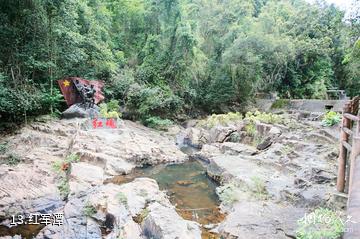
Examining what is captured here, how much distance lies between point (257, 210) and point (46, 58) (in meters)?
12.3

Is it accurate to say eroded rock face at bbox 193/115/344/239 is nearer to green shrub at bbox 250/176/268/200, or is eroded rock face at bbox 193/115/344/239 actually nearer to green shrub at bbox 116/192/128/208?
green shrub at bbox 250/176/268/200

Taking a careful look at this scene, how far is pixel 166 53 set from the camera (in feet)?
68.0

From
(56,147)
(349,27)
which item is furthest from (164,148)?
(349,27)

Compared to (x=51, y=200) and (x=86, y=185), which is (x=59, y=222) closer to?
(x=51, y=200)

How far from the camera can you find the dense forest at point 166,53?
13.0 metres

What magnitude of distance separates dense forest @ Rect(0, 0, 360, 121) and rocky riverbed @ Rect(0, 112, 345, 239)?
3.19m

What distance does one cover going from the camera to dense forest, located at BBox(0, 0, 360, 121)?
42.5ft

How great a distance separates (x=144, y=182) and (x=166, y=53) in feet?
44.9

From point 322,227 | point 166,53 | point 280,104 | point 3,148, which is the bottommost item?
point 3,148

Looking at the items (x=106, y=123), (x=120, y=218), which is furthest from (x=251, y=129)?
(x=120, y=218)

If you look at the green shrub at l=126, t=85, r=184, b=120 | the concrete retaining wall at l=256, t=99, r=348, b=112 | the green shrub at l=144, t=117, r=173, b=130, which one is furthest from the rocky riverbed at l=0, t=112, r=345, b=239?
the concrete retaining wall at l=256, t=99, r=348, b=112

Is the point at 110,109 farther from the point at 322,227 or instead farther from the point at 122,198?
the point at 322,227

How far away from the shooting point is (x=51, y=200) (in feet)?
25.0

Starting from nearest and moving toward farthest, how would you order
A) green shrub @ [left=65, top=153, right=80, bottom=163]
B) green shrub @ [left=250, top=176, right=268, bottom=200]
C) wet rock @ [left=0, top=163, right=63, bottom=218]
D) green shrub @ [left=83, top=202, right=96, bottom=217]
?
green shrub @ [left=83, top=202, right=96, bottom=217], wet rock @ [left=0, top=163, right=63, bottom=218], green shrub @ [left=250, top=176, right=268, bottom=200], green shrub @ [left=65, top=153, right=80, bottom=163]
